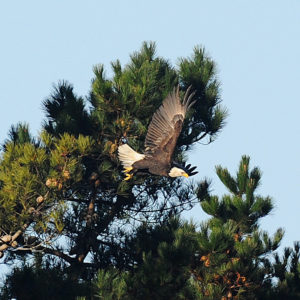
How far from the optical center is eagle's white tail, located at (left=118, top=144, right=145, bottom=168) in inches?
719

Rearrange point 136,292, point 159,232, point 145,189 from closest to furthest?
1. point 136,292
2. point 159,232
3. point 145,189

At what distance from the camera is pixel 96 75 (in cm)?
1881

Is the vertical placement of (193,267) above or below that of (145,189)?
below

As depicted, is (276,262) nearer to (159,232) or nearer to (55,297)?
(159,232)

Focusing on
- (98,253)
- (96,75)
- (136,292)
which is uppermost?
(96,75)

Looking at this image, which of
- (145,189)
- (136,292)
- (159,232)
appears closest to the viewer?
(136,292)

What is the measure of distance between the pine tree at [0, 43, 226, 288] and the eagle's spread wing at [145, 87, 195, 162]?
42 centimetres

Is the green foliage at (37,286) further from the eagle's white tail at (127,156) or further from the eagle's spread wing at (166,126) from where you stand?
the eagle's spread wing at (166,126)

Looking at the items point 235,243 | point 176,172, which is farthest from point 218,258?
point 176,172

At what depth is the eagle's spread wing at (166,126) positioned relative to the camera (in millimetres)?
18141

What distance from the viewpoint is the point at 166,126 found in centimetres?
1814

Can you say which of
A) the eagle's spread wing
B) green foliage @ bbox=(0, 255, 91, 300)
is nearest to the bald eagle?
the eagle's spread wing

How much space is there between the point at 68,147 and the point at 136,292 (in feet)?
7.08

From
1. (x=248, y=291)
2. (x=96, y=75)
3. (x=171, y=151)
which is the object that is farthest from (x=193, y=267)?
(x=96, y=75)
